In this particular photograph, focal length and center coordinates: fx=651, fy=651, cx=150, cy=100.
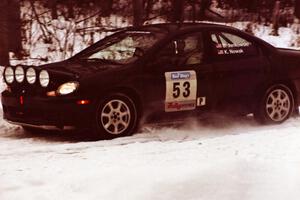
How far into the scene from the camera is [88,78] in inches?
297

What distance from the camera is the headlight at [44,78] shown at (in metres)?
7.57

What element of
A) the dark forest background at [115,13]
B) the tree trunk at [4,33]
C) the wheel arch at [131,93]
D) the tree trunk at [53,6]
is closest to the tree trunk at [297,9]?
the dark forest background at [115,13]

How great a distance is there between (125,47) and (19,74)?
1.40 meters

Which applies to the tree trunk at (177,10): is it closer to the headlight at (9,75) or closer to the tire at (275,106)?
the tire at (275,106)

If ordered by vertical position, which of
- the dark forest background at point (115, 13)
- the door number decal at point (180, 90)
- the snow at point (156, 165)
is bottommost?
the snow at point (156, 165)

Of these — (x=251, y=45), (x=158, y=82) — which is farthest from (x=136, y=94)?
(x=251, y=45)

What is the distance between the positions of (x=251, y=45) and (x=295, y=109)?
117cm

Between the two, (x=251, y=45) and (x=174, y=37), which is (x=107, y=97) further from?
(x=251, y=45)

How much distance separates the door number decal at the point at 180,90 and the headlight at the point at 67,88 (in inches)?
46.9

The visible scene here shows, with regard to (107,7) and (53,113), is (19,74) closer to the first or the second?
(53,113)

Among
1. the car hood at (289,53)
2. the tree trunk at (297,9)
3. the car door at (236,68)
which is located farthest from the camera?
the tree trunk at (297,9)

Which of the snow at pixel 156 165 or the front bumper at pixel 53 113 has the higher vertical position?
the front bumper at pixel 53 113

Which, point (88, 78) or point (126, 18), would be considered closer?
point (88, 78)

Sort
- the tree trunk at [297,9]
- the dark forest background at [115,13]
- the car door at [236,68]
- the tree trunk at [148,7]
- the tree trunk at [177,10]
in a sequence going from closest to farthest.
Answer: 1. the car door at [236,68]
2. the dark forest background at [115,13]
3. the tree trunk at [177,10]
4. the tree trunk at [148,7]
5. the tree trunk at [297,9]
